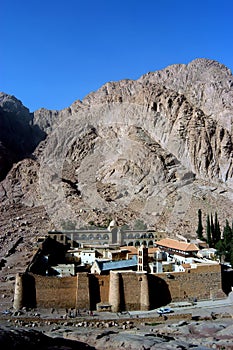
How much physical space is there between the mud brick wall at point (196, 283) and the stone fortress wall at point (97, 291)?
9 centimetres

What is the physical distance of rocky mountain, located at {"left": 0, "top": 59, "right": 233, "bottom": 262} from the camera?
5441 centimetres

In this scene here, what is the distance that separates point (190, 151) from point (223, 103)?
1443cm

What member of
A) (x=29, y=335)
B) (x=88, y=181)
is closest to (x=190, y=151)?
(x=88, y=181)

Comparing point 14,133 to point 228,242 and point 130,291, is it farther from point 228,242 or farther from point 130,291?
point 130,291

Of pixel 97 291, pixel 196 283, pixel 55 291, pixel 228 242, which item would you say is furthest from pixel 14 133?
pixel 196 283

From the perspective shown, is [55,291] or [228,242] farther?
[228,242]

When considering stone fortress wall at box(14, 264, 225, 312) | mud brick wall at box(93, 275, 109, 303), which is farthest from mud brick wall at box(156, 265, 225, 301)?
mud brick wall at box(93, 275, 109, 303)

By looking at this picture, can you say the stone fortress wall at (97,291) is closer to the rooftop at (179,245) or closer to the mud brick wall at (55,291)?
the mud brick wall at (55,291)

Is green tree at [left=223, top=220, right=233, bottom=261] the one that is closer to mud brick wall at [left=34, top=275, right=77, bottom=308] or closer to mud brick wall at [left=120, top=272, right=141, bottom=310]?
mud brick wall at [left=120, top=272, right=141, bottom=310]

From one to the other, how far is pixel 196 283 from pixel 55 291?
8730 mm

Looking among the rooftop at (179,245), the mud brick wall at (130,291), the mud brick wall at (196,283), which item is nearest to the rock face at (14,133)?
the rooftop at (179,245)

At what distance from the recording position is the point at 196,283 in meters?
24.3

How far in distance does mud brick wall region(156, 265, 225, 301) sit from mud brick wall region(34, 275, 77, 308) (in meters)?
5.39

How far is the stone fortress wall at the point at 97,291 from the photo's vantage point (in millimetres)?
22859
